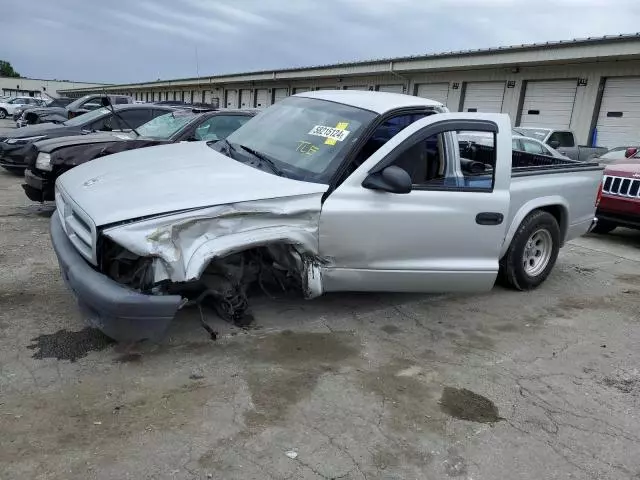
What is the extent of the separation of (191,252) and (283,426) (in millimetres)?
1204

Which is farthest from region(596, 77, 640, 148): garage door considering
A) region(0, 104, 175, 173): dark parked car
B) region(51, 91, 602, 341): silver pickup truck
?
region(0, 104, 175, 173): dark parked car

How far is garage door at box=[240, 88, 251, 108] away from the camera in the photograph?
3853cm

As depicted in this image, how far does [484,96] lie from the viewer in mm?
21125

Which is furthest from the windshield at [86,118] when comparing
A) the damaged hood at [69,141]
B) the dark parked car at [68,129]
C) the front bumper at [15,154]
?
the damaged hood at [69,141]

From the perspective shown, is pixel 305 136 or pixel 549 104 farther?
pixel 549 104

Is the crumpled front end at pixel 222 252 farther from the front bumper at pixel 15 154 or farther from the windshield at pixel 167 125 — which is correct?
the front bumper at pixel 15 154

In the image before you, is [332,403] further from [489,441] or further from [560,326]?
[560,326]

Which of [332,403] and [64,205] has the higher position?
[64,205]

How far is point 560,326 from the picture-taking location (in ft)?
15.4

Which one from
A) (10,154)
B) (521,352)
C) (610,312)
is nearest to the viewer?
(521,352)

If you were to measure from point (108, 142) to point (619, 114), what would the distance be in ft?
52.6

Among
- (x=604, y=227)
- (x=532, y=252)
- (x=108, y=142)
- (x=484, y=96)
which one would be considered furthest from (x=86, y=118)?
(x=484, y=96)

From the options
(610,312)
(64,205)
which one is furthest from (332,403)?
(610,312)

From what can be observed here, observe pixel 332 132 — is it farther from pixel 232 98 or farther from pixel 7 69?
pixel 7 69
